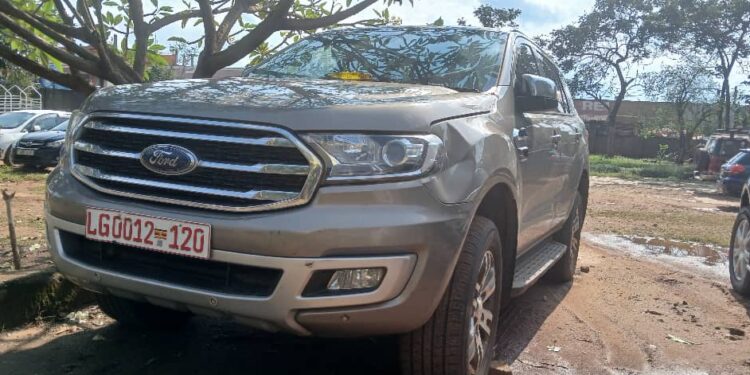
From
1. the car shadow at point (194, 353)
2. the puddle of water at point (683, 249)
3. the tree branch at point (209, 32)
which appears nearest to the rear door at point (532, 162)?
the car shadow at point (194, 353)

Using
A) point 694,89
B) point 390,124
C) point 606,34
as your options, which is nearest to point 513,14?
point 606,34

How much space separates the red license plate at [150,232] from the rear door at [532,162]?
1691 mm

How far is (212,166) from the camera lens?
2.61 m

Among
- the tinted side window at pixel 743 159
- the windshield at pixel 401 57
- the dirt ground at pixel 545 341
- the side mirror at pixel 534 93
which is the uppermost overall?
the windshield at pixel 401 57

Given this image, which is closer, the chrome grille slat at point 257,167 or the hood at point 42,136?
the chrome grille slat at point 257,167

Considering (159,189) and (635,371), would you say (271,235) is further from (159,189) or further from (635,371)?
(635,371)

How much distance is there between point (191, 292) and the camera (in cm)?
258

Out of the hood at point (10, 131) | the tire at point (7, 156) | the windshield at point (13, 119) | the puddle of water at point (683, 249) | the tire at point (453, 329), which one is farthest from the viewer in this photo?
the windshield at point (13, 119)

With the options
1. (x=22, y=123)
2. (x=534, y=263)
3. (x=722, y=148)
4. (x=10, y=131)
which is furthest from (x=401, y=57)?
(x=722, y=148)

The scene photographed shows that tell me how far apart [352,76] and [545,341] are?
1.93 meters

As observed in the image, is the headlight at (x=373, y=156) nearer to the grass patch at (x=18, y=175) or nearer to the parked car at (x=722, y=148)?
the grass patch at (x=18, y=175)

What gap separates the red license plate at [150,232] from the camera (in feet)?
8.34

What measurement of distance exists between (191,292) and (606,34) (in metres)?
40.3

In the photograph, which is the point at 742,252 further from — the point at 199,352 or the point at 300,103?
the point at 300,103
